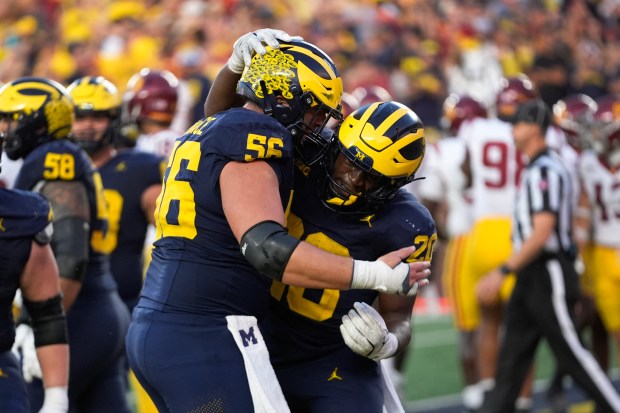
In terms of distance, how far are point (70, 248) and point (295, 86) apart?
4.56 ft

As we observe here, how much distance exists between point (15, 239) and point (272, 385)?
0.93 meters

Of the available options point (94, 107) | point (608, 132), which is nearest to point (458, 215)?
point (608, 132)

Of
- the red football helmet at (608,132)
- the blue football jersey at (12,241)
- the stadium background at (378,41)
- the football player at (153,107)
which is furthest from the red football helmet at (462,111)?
the blue football jersey at (12,241)

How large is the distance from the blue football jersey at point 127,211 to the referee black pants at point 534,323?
2.34 metres

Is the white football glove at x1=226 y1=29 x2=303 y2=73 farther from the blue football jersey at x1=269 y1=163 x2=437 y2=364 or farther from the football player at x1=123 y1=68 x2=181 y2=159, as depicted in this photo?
the football player at x1=123 y1=68 x2=181 y2=159

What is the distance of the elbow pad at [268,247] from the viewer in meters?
3.18

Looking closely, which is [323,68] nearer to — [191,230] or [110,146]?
[191,230]

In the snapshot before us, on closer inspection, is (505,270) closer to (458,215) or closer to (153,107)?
(458,215)

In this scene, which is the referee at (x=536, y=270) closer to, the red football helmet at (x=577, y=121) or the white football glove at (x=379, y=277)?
the red football helmet at (x=577, y=121)

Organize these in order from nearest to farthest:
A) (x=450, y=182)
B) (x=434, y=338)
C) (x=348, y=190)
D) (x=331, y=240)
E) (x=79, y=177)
Result: (x=348, y=190)
(x=331, y=240)
(x=79, y=177)
(x=450, y=182)
(x=434, y=338)

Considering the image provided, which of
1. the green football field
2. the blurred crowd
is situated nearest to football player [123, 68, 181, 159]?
the green football field

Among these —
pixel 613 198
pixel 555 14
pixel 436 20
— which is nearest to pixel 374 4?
pixel 436 20

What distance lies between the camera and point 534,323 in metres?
6.60

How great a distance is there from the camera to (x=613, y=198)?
7438mm
